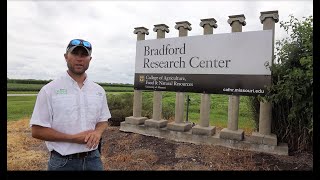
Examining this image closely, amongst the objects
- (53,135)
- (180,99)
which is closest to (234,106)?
(180,99)

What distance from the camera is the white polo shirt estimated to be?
2.62 metres

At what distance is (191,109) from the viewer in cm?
1694

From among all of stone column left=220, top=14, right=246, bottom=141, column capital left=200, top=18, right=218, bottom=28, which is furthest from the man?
column capital left=200, top=18, right=218, bottom=28

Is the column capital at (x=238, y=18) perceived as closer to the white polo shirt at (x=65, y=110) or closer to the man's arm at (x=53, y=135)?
the white polo shirt at (x=65, y=110)

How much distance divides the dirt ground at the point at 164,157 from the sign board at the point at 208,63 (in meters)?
1.56

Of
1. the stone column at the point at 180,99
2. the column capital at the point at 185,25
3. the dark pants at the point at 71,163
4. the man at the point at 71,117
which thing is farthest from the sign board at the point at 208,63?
the dark pants at the point at 71,163

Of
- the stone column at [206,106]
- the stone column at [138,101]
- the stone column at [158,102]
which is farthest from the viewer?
the stone column at [138,101]

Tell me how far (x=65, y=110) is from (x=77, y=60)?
0.51 m

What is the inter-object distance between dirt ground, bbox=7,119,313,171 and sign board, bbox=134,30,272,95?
1564 millimetres

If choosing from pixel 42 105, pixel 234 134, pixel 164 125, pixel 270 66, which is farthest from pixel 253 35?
pixel 42 105

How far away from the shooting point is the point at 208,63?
7.50 m

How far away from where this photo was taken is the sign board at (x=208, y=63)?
6.78 meters

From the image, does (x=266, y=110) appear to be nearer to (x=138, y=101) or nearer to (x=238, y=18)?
(x=238, y=18)
